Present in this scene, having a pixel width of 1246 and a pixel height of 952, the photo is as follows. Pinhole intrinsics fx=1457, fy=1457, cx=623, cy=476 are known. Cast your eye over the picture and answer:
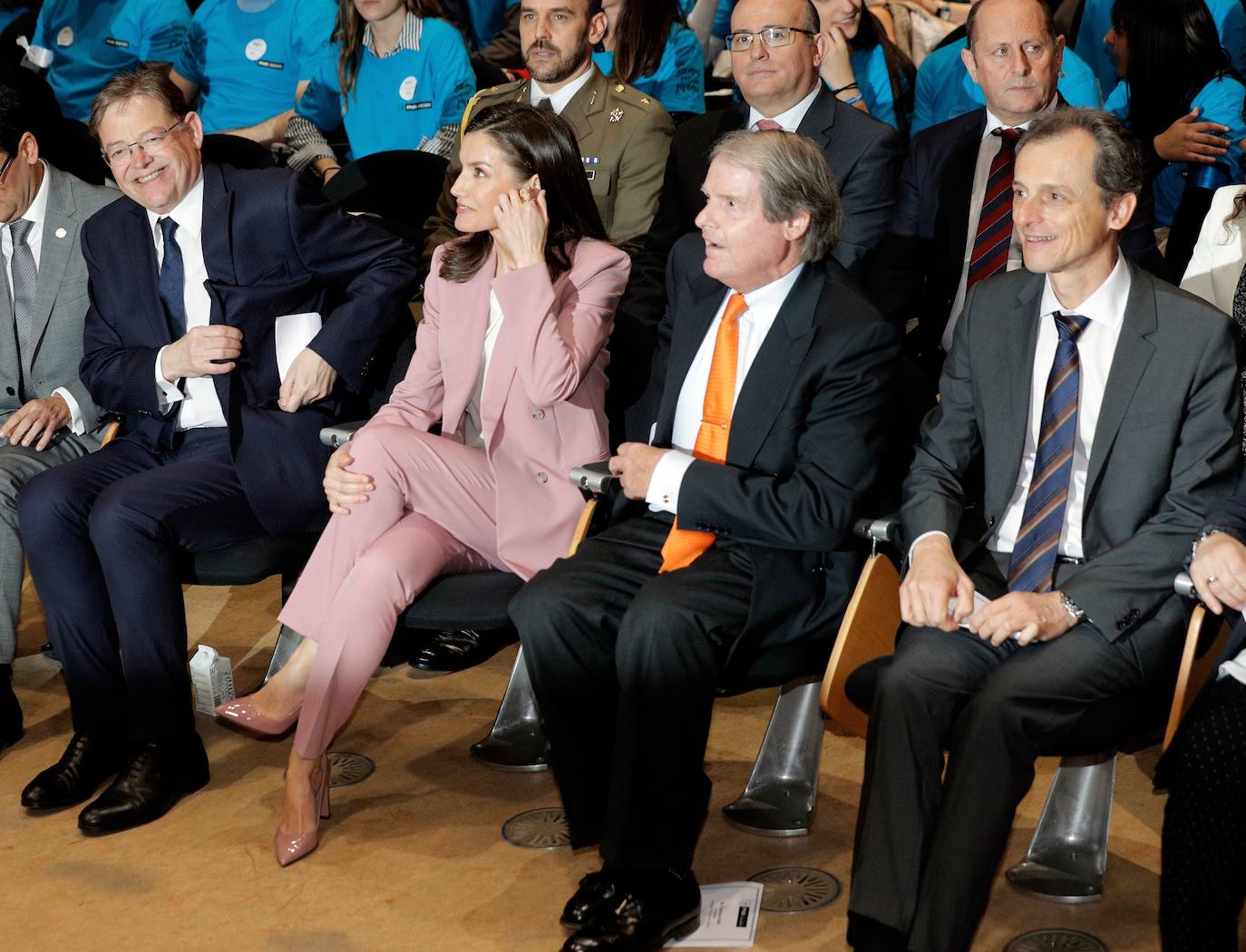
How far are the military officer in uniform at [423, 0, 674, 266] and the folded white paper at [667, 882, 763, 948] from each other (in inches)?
76.8

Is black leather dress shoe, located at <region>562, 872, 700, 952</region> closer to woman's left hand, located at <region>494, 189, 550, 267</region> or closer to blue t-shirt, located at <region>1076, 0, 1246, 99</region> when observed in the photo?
woman's left hand, located at <region>494, 189, 550, 267</region>

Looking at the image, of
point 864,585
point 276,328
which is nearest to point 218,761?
point 276,328

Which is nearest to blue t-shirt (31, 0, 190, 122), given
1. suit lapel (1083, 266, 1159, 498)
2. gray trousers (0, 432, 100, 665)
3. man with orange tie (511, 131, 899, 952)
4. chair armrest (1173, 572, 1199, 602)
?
gray trousers (0, 432, 100, 665)

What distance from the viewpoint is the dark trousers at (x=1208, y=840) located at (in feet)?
7.50

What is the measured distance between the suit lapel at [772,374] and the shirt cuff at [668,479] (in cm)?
11

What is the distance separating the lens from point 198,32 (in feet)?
20.1

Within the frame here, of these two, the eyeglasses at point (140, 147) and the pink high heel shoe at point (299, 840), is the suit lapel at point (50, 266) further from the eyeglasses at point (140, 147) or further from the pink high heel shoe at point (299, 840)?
the pink high heel shoe at point (299, 840)

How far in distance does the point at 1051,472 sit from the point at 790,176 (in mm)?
750

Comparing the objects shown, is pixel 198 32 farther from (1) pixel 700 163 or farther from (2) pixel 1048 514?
(2) pixel 1048 514

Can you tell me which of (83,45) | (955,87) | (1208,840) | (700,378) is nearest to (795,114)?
(955,87)

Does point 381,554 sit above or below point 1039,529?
below

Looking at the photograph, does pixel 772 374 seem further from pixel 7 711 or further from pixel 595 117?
pixel 7 711

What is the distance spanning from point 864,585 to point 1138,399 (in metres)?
0.59

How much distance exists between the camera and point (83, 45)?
641 cm
